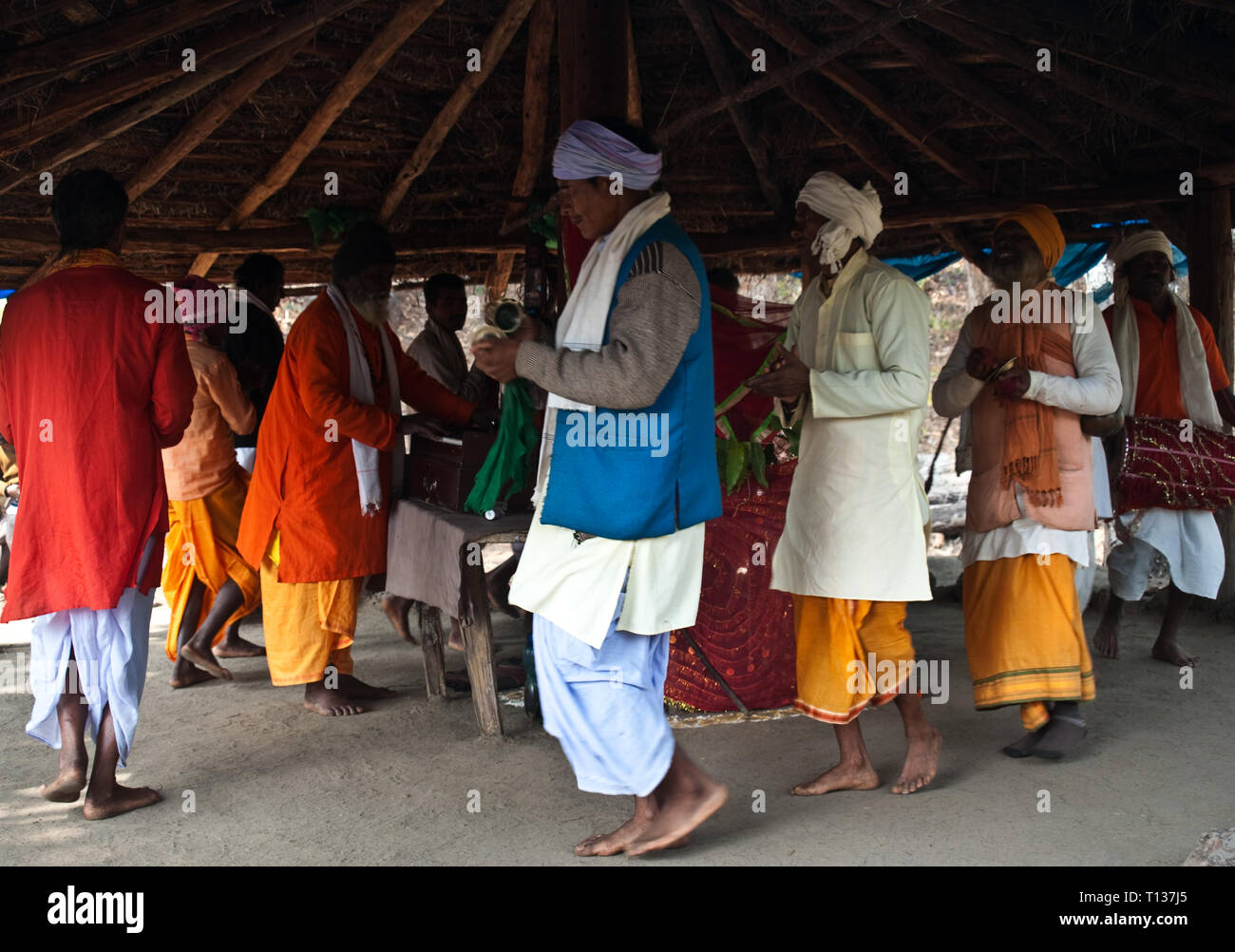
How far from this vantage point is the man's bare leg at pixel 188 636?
5387 millimetres

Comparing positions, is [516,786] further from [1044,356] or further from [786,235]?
[786,235]

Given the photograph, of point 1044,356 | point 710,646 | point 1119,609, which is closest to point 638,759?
point 710,646

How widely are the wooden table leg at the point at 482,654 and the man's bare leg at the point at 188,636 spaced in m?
1.71

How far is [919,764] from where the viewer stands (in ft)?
12.4

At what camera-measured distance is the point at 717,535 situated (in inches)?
180

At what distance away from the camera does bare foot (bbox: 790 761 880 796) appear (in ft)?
12.3

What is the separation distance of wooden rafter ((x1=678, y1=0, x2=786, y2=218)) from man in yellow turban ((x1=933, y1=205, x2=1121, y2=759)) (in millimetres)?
2439

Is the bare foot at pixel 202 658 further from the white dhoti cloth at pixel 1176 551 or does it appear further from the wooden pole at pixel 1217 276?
the wooden pole at pixel 1217 276

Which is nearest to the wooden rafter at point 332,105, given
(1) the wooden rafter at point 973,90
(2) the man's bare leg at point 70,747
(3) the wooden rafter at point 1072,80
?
(1) the wooden rafter at point 973,90

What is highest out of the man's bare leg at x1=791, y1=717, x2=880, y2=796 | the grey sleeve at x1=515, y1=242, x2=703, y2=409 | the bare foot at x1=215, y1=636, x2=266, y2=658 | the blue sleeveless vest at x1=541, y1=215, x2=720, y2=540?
the grey sleeve at x1=515, y1=242, x2=703, y2=409

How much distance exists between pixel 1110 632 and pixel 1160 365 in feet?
4.60

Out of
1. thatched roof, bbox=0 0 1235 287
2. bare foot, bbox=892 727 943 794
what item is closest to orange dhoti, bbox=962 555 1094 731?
bare foot, bbox=892 727 943 794

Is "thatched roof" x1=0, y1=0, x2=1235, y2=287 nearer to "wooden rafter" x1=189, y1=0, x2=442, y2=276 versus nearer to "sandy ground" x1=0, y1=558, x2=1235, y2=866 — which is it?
"wooden rafter" x1=189, y1=0, x2=442, y2=276

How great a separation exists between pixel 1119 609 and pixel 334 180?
5.26m
